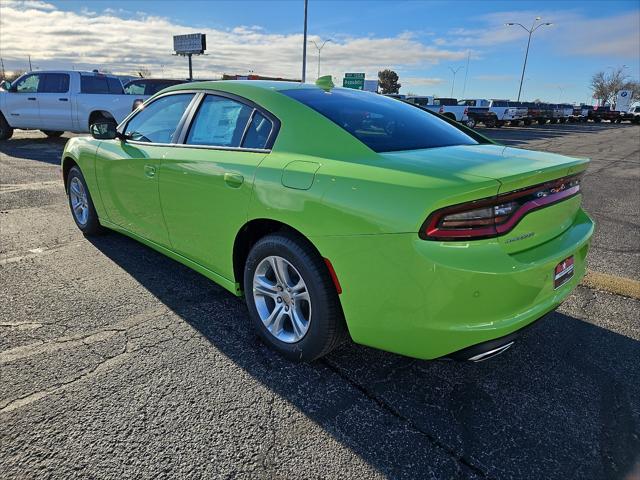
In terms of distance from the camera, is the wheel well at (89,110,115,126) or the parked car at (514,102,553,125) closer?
the wheel well at (89,110,115,126)

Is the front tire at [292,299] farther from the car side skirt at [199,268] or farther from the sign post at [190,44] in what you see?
the sign post at [190,44]

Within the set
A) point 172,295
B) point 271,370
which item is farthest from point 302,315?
point 172,295

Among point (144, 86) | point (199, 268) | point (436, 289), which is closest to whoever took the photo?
point (436, 289)

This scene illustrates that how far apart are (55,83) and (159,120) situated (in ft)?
35.3

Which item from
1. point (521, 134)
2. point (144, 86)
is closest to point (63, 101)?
point (144, 86)

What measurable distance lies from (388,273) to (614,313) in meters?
2.34

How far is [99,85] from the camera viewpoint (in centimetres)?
1207

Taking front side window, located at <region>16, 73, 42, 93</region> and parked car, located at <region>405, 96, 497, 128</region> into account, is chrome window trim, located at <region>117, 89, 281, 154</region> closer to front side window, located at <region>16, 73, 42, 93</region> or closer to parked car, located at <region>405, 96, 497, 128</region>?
front side window, located at <region>16, 73, 42, 93</region>

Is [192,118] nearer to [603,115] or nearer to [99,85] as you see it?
[99,85]

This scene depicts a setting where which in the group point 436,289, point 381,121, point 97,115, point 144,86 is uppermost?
point 144,86

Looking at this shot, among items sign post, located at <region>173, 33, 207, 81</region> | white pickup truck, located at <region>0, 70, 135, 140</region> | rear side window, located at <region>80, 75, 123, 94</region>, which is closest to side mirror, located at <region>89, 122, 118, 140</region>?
white pickup truck, located at <region>0, 70, 135, 140</region>

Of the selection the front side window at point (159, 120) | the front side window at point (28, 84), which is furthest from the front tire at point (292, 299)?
the front side window at point (28, 84)

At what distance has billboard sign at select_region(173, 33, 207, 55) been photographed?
44000 mm

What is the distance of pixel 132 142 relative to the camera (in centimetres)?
374
